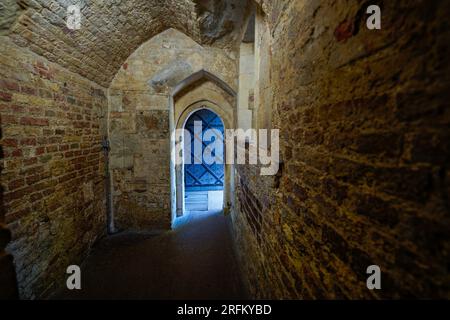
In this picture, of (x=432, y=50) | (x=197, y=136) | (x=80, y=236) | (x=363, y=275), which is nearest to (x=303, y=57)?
(x=432, y=50)

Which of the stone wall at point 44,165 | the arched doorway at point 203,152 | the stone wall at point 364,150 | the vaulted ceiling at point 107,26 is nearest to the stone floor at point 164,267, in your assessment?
the stone wall at point 44,165

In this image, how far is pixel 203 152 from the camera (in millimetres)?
7898

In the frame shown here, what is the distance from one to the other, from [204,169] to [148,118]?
423 cm

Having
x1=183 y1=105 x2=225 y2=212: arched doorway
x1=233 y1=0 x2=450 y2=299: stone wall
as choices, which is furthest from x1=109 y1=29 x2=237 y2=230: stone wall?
x1=183 y1=105 x2=225 y2=212: arched doorway

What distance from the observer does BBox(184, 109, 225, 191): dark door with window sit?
302 inches

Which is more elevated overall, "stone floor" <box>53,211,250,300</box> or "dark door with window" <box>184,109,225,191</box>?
"dark door with window" <box>184,109,225,191</box>

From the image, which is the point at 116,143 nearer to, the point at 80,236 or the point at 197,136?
the point at 80,236

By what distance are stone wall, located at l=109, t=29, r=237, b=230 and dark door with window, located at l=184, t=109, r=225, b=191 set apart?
363cm

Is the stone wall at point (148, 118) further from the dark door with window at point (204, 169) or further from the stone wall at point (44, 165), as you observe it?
the dark door with window at point (204, 169)

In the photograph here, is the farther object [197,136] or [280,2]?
[197,136]

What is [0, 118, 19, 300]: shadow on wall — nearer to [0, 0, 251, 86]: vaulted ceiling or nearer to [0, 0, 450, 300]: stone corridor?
[0, 0, 450, 300]: stone corridor

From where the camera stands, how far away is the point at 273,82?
1.82m

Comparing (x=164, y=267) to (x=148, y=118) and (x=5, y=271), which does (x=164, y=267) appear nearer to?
(x=5, y=271)

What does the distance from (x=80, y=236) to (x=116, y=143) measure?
1599mm
